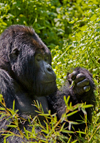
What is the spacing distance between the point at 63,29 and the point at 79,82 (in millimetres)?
3370

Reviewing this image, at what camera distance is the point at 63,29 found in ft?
20.0

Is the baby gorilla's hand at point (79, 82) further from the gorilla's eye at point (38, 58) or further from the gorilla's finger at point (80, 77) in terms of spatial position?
the gorilla's eye at point (38, 58)

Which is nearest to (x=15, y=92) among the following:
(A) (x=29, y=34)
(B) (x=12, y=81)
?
(B) (x=12, y=81)

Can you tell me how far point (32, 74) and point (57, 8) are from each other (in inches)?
148

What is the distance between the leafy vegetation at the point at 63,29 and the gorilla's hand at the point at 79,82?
20.7 inches

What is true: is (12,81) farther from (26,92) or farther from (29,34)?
(29,34)

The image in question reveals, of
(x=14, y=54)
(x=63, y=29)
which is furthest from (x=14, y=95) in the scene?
(x=63, y=29)

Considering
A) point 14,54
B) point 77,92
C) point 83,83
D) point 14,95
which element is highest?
point 14,54

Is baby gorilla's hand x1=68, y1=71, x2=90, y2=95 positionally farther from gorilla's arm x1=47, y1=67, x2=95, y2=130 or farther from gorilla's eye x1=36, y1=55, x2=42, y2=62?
gorilla's eye x1=36, y1=55, x2=42, y2=62

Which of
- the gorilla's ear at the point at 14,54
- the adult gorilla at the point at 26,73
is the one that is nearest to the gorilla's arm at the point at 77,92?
the adult gorilla at the point at 26,73

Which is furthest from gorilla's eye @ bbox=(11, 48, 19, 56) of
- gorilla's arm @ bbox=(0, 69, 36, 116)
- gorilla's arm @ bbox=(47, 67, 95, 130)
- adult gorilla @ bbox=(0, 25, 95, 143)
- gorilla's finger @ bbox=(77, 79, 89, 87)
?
gorilla's finger @ bbox=(77, 79, 89, 87)

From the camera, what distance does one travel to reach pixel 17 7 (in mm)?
5410

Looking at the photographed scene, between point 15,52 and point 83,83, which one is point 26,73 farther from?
point 83,83

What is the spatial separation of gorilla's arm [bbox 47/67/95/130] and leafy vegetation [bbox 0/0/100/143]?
326 mm
